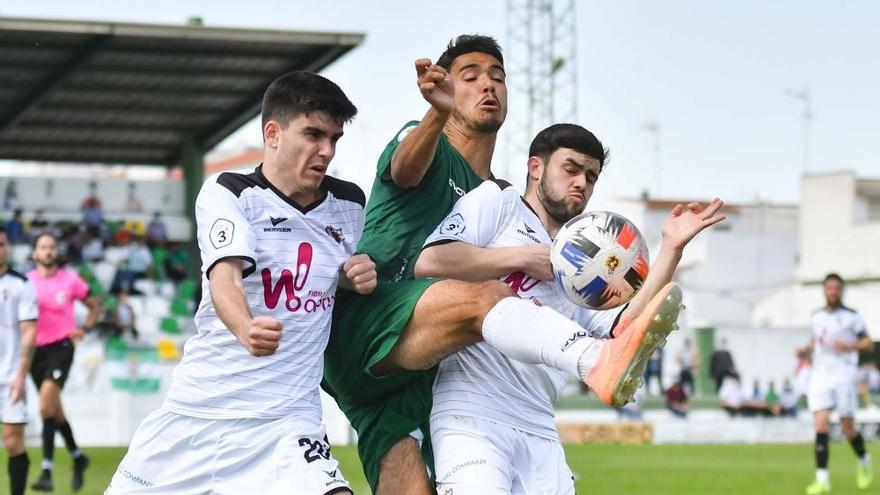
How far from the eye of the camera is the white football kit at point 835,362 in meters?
17.4

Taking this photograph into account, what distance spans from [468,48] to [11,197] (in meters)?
29.9

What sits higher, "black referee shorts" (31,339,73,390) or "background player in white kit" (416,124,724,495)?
"background player in white kit" (416,124,724,495)

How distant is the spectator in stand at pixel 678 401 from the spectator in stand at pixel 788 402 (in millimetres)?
4250

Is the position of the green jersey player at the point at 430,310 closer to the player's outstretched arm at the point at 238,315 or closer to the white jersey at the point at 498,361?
the white jersey at the point at 498,361

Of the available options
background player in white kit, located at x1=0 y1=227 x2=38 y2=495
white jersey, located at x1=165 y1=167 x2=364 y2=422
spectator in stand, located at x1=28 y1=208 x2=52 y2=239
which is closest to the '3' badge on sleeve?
white jersey, located at x1=165 y1=167 x2=364 y2=422

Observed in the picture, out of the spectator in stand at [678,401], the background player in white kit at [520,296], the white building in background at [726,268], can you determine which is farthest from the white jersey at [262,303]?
the white building in background at [726,268]

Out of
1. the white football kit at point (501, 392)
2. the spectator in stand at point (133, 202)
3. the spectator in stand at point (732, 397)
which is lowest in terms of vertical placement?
the spectator in stand at point (732, 397)

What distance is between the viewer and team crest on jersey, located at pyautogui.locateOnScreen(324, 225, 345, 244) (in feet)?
19.2

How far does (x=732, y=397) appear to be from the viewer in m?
33.4

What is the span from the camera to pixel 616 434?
28781 millimetres

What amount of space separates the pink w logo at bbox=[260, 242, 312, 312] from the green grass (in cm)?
852

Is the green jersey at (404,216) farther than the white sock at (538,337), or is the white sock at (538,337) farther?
the green jersey at (404,216)

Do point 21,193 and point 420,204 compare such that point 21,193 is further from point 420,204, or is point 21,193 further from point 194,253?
point 420,204

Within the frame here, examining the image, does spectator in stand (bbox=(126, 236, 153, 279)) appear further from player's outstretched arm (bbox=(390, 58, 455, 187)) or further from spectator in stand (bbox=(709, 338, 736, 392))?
player's outstretched arm (bbox=(390, 58, 455, 187))
